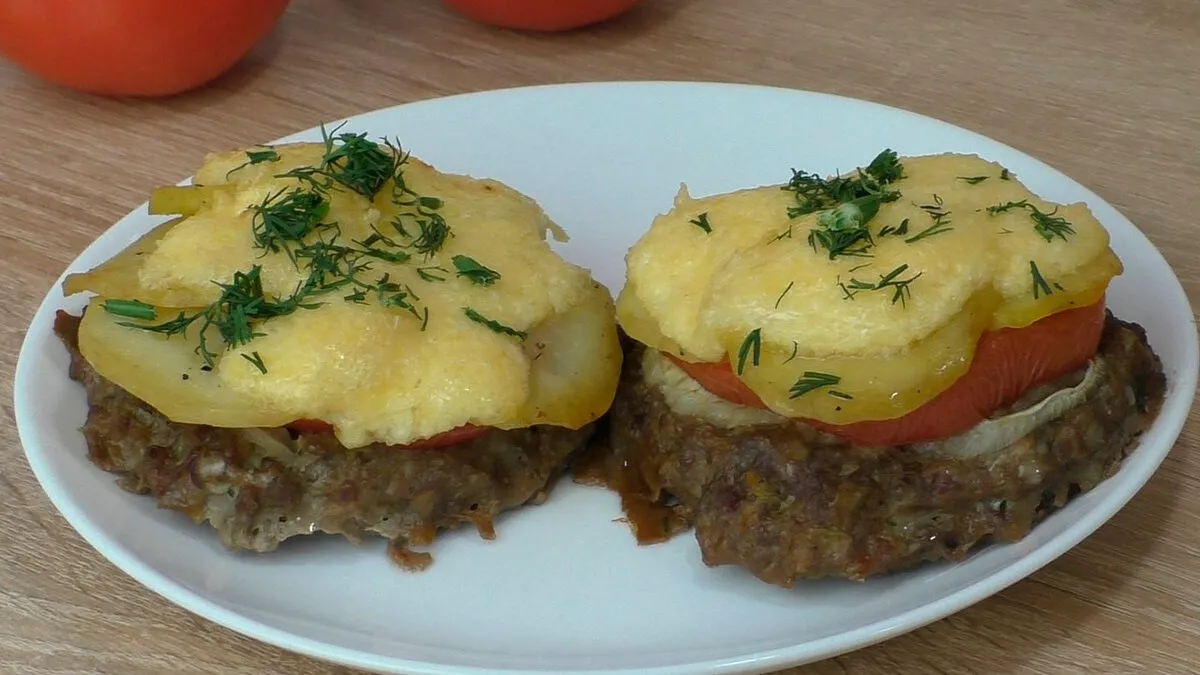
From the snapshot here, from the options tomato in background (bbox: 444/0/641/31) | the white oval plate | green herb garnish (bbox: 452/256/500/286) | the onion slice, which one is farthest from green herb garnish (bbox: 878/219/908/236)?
tomato in background (bbox: 444/0/641/31)

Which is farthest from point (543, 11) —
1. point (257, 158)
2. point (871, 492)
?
point (871, 492)

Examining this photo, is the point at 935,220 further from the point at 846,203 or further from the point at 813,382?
the point at 813,382

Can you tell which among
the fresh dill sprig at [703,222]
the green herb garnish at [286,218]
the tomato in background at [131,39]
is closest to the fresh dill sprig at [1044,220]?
the fresh dill sprig at [703,222]

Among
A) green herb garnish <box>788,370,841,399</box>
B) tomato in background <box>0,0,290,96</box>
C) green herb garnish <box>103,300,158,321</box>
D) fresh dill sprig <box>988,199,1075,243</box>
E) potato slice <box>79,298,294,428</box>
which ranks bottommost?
tomato in background <box>0,0,290,96</box>

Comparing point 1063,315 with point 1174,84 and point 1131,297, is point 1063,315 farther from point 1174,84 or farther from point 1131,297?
point 1174,84

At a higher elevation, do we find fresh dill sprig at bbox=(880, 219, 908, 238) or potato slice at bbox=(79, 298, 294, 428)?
fresh dill sprig at bbox=(880, 219, 908, 238)

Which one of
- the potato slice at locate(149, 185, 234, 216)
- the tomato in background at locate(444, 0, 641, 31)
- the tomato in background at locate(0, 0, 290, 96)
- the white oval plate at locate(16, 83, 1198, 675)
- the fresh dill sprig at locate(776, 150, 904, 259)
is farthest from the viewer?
the tomato in background at locate(444, 0, 641, 31)

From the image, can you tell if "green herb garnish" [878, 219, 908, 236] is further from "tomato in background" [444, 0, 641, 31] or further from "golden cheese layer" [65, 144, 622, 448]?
"tomato in background" [444, 0, 641, 31]
